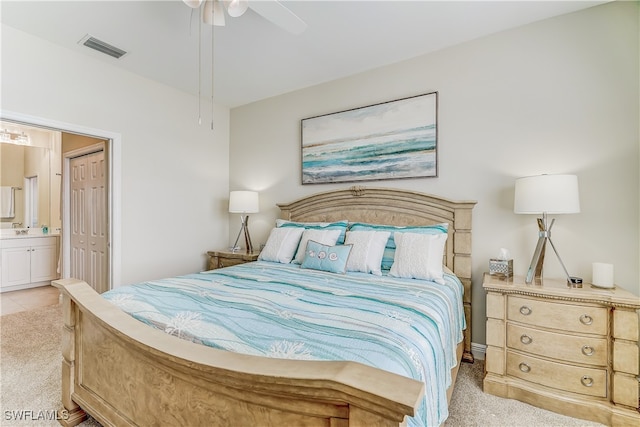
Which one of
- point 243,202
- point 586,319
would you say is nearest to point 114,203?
point 243,202

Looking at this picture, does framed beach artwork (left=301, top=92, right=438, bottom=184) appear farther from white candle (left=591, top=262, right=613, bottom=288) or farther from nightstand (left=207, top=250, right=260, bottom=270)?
white candle (left=591, top=262, right=613, bottom=288)

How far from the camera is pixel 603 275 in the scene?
200cm

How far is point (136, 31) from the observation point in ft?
8.45

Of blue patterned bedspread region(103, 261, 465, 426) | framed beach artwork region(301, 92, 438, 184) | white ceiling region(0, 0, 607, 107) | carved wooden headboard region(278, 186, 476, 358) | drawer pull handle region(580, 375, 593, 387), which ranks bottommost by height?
drawer pull handle region(580, 375, 593, 387)

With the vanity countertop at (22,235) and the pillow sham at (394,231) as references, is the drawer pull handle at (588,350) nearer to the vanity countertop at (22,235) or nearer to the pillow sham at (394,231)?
the pillow sham at (394,231)

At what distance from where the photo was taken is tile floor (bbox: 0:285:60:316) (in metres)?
3.80

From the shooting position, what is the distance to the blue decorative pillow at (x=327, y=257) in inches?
97.1

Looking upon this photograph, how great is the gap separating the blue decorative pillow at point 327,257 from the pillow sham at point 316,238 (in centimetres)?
13

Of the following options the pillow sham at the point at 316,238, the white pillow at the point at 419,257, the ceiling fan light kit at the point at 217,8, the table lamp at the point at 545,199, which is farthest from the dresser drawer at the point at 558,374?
the ceiling fan light kit at the point at 217,8

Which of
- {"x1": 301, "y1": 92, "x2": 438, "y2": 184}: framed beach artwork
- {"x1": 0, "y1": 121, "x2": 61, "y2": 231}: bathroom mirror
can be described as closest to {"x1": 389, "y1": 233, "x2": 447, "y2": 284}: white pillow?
{"x1": 301, "y1": 92, "x2": 438, "y2": 184}: framed beach artwork

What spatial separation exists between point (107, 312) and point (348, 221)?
2233 millimetres

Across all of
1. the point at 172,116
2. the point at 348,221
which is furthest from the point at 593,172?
the point at 172,116

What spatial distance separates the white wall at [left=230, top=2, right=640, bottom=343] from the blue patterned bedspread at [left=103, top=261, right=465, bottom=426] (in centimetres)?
89

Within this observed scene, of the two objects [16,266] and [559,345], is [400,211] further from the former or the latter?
[16,266]
